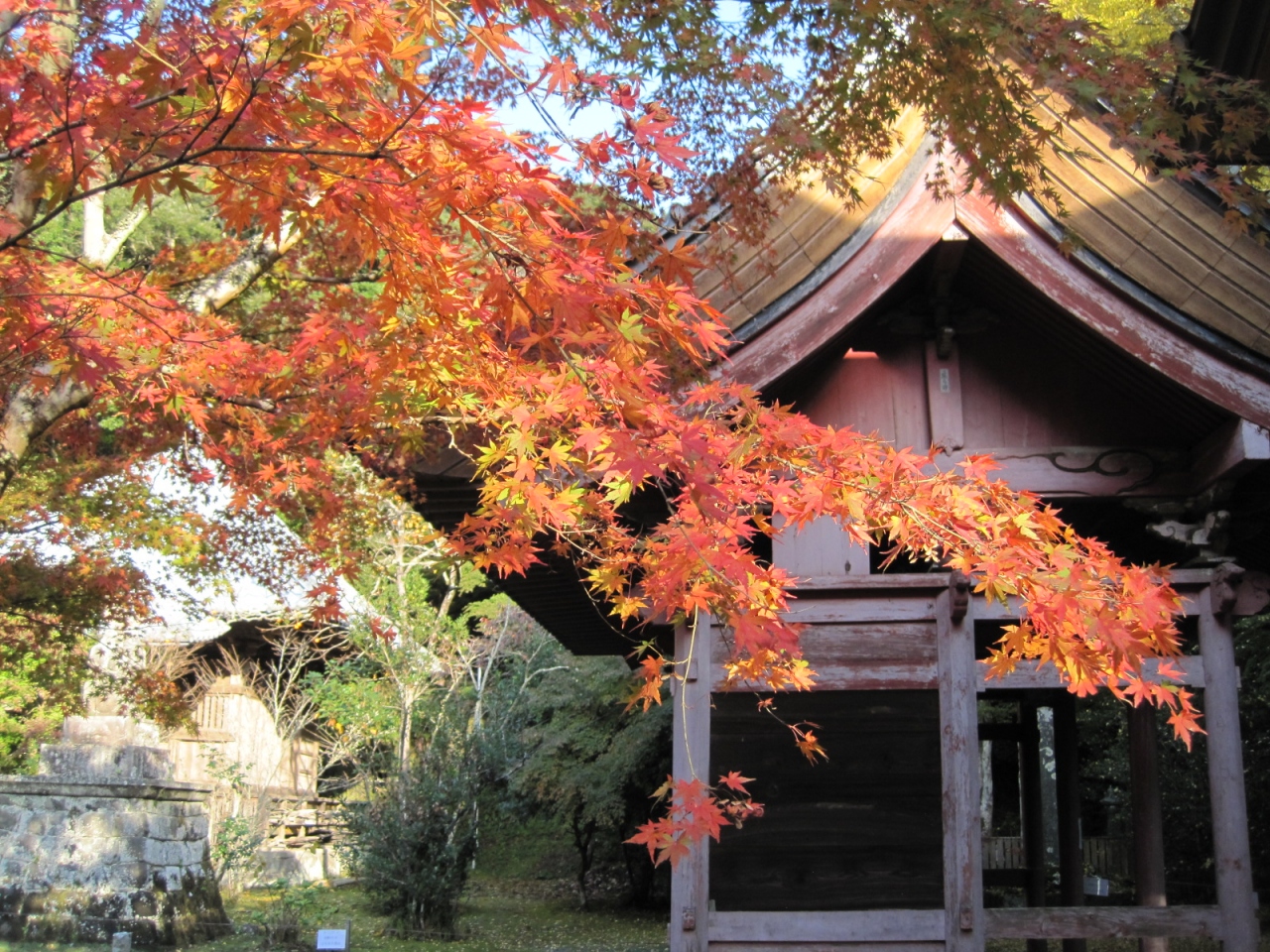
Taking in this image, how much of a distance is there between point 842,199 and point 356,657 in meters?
14.5

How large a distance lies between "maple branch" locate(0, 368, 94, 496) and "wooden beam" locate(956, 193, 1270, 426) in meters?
4.86

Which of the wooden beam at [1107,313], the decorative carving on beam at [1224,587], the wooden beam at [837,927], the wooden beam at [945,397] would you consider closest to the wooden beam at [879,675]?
the wooden beam at [837,927]

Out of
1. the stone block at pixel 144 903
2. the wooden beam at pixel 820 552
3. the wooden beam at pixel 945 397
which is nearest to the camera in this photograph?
the wooden beam at pixel 820 552

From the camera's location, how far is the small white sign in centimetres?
824

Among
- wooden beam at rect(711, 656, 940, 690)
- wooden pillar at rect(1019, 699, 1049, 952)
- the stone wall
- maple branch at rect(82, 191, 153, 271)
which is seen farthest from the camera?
the stone wall

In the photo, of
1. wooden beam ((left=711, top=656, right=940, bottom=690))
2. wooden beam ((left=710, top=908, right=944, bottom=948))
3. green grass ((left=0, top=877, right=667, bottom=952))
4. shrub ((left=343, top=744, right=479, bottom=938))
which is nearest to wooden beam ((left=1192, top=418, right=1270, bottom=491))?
wooden beam ((left=711, top=656, right=940, bottom=690))

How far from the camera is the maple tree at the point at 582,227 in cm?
279

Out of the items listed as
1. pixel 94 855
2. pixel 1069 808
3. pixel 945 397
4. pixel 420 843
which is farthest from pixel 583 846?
pixel 945 397

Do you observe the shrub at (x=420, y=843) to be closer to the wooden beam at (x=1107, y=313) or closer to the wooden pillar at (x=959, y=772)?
the wooden pillar at (x=959, y=772)

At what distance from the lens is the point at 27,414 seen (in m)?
6.27

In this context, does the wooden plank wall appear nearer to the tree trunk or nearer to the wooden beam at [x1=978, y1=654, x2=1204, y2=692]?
the wooden beam at [x1=978, y1=654, x2=1204, y2=692]

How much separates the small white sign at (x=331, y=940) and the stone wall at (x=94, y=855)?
12.5 feet

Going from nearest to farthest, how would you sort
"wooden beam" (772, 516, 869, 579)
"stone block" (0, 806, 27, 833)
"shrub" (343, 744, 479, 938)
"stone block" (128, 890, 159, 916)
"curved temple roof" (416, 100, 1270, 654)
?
1. "curved temple roof" (416, 100, 1270, 654)
2. "wooden beam" (772, 516, 869, 579)
3. "stone block" (0, 806, 27, 833)
4. "stone block" (128, 890, 159, 916)
5. "shrub" (343, 744, 479, 938)

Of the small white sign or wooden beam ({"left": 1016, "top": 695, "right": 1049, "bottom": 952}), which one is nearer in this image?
the small white sign
